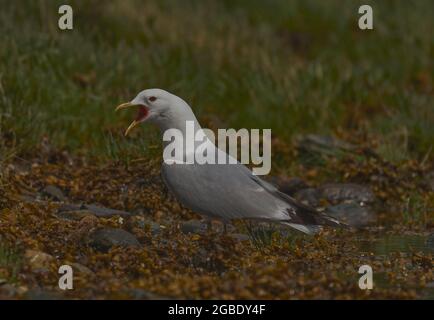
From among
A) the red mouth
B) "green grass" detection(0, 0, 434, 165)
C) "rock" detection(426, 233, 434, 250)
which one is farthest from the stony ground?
the red mouth

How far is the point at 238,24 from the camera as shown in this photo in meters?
14.1

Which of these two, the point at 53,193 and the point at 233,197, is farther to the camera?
the point at 53,193

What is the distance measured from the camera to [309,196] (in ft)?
30.5

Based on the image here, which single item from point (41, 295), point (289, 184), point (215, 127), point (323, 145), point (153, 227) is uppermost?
point (215, 127)

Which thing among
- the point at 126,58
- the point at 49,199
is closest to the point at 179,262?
the point at 49,199

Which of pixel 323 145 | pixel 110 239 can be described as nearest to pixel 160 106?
pixel 110 239

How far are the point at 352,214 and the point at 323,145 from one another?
124 centimetres

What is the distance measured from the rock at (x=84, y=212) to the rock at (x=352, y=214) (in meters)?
1.86

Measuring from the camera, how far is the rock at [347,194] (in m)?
9.24

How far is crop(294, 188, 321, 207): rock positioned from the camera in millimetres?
9203

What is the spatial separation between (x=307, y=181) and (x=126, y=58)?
266 centimetres

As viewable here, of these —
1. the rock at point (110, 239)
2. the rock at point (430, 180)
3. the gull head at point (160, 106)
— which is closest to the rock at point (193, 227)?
the rock at point (110, 239)

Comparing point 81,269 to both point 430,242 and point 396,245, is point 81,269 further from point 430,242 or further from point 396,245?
point 430,242

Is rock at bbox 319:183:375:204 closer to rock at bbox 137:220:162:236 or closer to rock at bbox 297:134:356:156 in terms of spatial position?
rock at bbox 297:134:356:156
